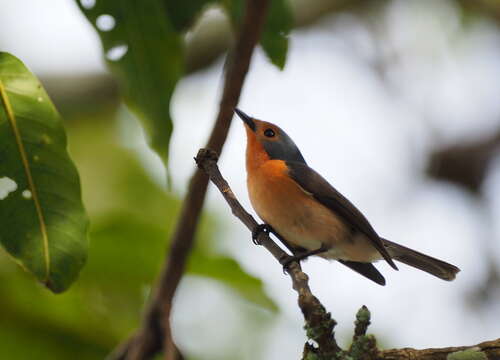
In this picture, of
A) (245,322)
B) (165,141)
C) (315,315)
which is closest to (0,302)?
(165,141)

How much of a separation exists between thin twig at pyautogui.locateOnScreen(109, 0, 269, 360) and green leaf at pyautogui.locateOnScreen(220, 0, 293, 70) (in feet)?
0.66

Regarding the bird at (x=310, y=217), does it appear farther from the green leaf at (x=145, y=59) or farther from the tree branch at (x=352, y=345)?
the tree branch at (x=352, y=345)

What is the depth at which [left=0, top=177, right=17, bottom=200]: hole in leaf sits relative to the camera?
2646mm

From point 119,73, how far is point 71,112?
3763 mm

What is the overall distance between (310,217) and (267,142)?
89cm

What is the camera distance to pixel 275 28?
3.28 meters

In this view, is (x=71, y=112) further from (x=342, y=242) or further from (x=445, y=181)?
(x=445, y=181)

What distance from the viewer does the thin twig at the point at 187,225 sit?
291 cm

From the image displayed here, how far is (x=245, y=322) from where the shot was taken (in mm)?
7195

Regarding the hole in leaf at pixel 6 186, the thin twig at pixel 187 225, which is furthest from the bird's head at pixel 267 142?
the hole in leaf at pixel 6 186

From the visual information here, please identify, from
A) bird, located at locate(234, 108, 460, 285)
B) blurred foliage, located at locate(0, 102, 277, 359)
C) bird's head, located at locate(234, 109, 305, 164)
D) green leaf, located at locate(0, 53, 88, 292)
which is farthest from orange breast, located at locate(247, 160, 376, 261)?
green leaf, located at locate(0, 53, 88, 292)

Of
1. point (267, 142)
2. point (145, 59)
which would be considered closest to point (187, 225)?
point (145, 59)

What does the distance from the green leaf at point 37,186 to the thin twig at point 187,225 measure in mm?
554

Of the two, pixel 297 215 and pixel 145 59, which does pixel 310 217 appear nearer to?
pixel 297 215
